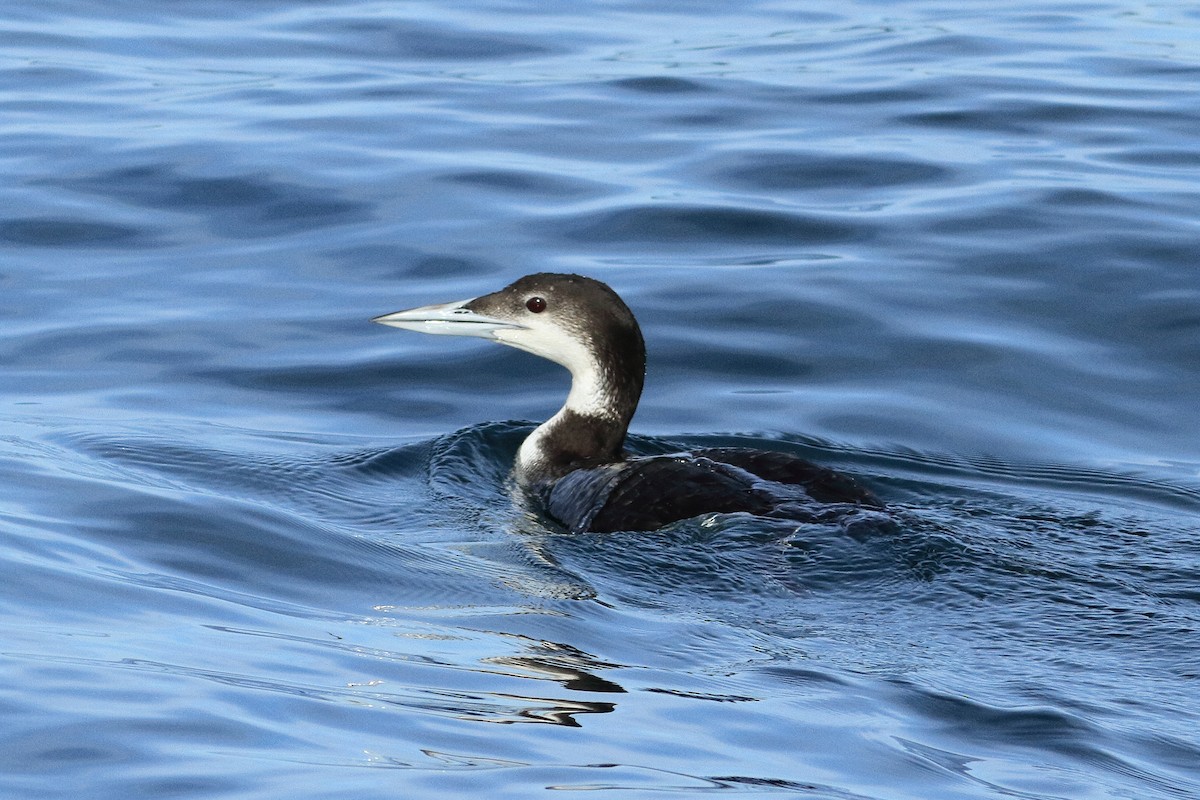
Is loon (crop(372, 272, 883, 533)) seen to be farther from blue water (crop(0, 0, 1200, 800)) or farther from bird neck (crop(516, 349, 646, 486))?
blue water (crop(0, 0, 1200, 800))

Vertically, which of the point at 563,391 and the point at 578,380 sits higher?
the point at 578,380

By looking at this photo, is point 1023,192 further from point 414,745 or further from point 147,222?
point 414,745

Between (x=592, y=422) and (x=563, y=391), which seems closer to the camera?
(x=592, y=422)

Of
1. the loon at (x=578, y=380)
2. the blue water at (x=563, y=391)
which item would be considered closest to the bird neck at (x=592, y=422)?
the loon at (x=578, y=380)

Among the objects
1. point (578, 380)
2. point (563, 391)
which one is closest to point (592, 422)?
point (578, 380)

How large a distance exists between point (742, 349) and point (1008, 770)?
5.12 metres

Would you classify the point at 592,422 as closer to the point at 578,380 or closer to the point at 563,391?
the point at 578,380

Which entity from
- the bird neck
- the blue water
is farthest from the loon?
the blue water

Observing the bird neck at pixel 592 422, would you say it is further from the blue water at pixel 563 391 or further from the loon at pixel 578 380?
the blue water at pixel 563 391

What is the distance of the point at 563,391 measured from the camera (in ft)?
29.9

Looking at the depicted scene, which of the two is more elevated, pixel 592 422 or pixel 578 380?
pixel 578 380

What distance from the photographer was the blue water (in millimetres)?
4504

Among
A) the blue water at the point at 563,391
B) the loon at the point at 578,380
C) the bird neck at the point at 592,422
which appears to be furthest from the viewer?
the bird neck at the point at 592,422

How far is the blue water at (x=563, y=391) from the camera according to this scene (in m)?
4.50
